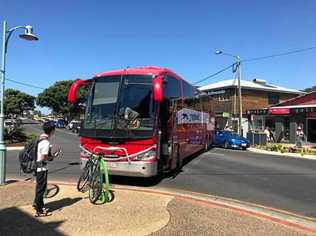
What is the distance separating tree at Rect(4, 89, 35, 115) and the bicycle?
101 meters

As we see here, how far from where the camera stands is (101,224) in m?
6.49

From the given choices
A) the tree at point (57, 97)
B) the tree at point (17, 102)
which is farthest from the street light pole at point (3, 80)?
the tree at point (17, 102)

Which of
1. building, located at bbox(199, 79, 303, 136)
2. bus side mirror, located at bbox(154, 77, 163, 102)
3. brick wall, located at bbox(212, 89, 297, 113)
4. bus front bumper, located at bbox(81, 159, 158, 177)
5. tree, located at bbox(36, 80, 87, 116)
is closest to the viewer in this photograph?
bus side mirror, located at bbox(154, 77, 163, 102)

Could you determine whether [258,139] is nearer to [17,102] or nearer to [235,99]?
[235,99]

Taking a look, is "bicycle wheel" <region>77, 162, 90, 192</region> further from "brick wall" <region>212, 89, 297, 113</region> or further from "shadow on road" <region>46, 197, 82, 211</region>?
"brick wall" <region>212, 89, 297, 113</region>

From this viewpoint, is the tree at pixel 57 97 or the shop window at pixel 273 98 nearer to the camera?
the shop window at pixel 273 98

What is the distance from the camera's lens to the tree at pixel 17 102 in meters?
105

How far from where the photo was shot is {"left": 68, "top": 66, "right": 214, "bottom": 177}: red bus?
1057 centimetres

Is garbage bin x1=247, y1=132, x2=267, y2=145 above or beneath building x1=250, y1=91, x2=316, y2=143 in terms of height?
beneath

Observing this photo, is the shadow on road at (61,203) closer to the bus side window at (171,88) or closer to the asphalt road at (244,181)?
the asphalt road at (244,181)

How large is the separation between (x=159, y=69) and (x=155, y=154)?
9.02 ft

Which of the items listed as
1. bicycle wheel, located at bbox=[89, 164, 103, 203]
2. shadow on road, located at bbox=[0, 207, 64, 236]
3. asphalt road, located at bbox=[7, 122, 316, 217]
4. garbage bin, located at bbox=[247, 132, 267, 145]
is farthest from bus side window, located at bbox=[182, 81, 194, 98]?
garbage bin, located at bbox=[247, 132, 267, 145]

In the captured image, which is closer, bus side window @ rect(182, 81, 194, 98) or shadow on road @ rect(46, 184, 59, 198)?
shadow on road @ rect(46, 184, 59, 198)

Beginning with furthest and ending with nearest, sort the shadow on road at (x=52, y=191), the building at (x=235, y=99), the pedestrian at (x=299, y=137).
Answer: the building at (x=235, y=99)
the pedestrian at (x=299, y=137)
the shadow on road at (x=52, y=191)
